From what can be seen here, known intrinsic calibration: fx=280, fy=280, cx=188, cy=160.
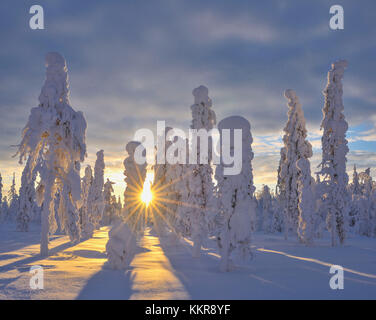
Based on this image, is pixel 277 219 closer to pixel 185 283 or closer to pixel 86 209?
pixel 86 209

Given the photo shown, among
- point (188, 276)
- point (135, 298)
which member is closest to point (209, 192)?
point (188, 276)

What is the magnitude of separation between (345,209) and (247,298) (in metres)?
19.8

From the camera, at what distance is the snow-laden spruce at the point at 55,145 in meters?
14.8

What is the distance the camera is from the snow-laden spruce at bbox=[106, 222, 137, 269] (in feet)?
36.8

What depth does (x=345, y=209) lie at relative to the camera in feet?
76.7

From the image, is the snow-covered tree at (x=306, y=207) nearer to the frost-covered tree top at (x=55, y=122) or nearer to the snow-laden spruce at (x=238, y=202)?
the snow-laden spruce at (x=238, y=202)

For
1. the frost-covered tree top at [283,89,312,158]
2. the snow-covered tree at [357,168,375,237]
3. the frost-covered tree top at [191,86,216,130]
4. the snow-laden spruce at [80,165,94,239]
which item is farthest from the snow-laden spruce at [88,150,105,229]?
the snow-covered tree at [357,168,375,237]

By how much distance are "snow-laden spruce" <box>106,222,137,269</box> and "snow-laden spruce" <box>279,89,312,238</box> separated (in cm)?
2275

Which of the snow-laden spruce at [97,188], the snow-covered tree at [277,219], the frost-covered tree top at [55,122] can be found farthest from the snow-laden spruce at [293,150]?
the snow-laden spruce at [97,188]

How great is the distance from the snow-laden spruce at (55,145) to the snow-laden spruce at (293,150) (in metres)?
22.1

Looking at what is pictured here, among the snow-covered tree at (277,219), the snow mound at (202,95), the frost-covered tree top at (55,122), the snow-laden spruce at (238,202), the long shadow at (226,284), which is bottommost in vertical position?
the snow-covered tree at (277,219)

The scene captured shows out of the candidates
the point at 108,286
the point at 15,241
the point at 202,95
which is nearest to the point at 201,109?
the point at 202,95

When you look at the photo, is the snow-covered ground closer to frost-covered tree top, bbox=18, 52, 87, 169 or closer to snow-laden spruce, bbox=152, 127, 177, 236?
frost-covered tree top, bbox=18, 52, 87, 169

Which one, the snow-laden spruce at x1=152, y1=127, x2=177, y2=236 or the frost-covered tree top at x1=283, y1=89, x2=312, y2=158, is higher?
the frost-covered tree top at x1=283, y1=89, x2=312, y2=158
